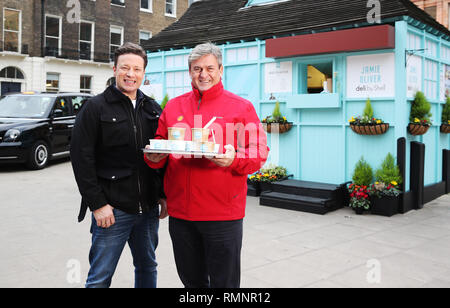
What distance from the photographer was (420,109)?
8.16m

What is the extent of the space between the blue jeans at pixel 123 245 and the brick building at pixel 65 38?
2228 centimetres

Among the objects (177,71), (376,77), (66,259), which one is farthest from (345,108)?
(66,259)

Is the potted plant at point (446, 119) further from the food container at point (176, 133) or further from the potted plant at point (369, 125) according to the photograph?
the food container at point (176, 133)

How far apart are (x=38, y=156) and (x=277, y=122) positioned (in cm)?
673

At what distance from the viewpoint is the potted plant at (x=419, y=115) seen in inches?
317

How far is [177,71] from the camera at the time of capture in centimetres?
1162

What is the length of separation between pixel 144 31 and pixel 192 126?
3013 cm

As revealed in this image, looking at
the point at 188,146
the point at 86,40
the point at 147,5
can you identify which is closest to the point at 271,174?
the point at 188,146

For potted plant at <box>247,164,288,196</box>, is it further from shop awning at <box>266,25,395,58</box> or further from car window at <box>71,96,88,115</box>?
car window at <box>71,96,88,115</box>

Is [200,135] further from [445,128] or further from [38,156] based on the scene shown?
[38,156]

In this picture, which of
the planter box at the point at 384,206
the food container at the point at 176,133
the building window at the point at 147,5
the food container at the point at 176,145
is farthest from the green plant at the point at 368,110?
the building window at the point at 147,5
